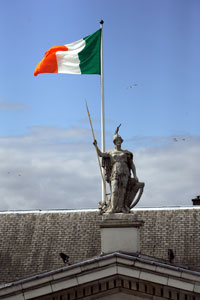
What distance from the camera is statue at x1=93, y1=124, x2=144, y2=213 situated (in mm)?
28781

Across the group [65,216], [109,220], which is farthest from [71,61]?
[109,220]

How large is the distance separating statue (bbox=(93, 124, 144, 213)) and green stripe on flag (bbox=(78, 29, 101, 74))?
42.4 feet

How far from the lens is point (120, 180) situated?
28.9m

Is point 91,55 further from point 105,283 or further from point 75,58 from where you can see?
point 105,283

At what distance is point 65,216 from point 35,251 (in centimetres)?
266

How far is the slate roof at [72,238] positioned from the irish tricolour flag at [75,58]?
7.00 metres

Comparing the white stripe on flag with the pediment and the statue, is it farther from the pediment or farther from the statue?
the pediment

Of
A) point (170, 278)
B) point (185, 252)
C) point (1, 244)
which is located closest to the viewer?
point (170, 278)

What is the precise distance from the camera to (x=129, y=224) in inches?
1120

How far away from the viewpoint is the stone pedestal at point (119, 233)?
92.9ft

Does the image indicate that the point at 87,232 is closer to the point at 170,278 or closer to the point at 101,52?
the point at 101,52

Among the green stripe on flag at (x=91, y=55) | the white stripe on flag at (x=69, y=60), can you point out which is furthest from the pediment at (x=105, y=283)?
the green stripe on flag at (x=91, y=55)

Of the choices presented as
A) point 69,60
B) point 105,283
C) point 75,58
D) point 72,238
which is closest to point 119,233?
point 105,283

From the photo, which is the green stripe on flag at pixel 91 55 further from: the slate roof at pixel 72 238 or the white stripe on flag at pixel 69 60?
the slate roof at pixel 72 238
